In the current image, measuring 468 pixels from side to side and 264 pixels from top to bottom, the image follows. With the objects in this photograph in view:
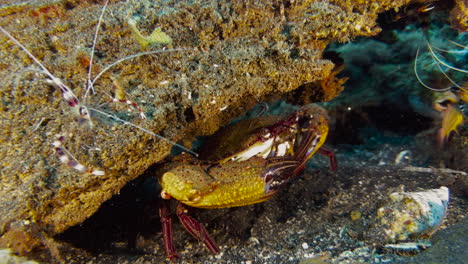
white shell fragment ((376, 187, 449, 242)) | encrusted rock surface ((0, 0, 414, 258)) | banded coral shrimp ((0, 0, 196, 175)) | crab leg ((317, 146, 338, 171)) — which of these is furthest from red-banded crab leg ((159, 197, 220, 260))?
crab leg ((317, 146, 338, 171))

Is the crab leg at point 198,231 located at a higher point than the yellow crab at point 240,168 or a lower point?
lower

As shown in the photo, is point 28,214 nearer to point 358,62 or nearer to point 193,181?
point 193,181

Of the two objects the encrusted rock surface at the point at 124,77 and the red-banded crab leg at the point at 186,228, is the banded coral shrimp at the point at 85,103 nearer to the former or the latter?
the encrusted rock surface at the point at 124,77

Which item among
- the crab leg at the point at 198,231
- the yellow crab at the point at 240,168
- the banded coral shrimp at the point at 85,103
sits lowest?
the crab leg at the point at 198,231

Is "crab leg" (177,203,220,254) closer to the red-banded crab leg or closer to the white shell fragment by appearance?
the red-banded crab leg

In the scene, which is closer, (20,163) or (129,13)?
(20,163)

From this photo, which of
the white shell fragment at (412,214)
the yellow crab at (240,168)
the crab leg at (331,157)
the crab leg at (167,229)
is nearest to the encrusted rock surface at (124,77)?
the yellow crab at (240,168)

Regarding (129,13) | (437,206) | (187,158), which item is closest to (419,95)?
(437,206)
